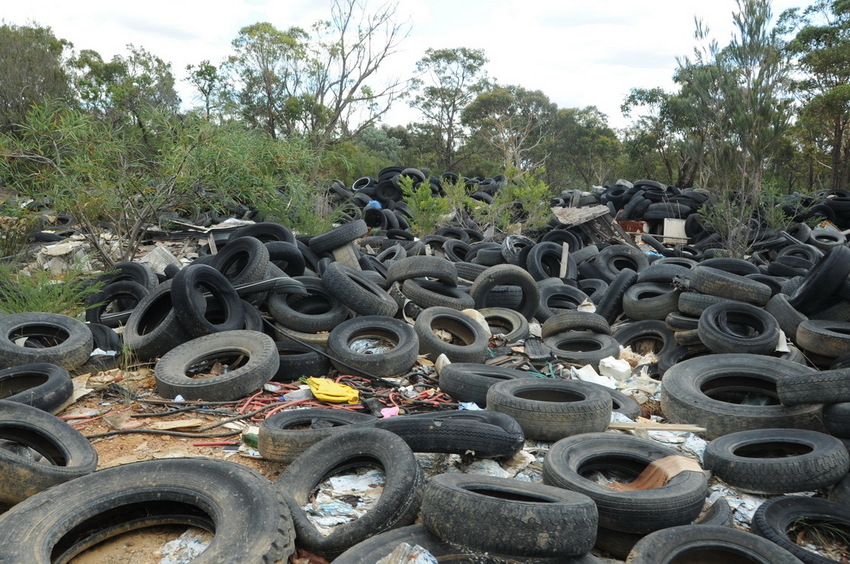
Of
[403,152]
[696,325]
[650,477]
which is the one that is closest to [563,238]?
[696,325]

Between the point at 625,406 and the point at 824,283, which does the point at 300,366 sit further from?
the point at 824,283

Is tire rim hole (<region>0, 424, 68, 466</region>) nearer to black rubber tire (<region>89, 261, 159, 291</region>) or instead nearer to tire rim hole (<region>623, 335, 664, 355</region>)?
black rubber tire (<region>89, 261, 159, 291</region>)

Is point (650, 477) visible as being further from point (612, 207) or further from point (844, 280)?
point (612, 207)

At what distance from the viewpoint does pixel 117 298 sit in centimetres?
866

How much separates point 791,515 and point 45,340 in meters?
6.88

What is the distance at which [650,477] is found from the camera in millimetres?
4289

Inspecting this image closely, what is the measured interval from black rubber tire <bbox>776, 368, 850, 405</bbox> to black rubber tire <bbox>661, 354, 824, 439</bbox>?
0.27 metres

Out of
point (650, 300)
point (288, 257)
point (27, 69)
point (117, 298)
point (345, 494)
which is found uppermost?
point (27, 69)

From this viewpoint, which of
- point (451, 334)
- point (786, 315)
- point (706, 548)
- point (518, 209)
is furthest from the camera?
point (518, 209)

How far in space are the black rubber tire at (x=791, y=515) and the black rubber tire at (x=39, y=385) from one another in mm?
5265

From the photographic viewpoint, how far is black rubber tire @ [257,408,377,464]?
14.8ft

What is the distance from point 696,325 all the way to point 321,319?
4354 millimetres

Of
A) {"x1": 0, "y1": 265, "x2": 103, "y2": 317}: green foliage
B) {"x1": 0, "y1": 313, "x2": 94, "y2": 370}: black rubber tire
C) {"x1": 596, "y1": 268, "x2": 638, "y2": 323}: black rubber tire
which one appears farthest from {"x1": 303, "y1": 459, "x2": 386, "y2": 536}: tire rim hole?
{"x1": 596, "y1": 268, "x2": 638, "y2": 323}: black rubber tire

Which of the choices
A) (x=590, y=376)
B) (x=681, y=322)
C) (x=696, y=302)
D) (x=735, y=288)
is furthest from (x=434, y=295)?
(x=735, y=288)
